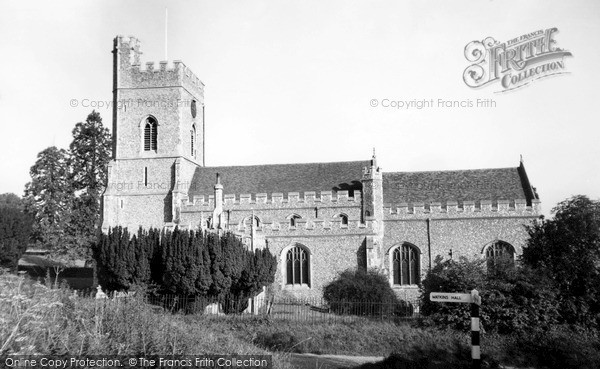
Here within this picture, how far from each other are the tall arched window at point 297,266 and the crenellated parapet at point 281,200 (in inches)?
122

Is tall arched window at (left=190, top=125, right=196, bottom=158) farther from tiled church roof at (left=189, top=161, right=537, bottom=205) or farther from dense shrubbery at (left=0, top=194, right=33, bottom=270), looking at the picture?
dense shrubbery at (left=0, top=194, right=33, bottom=270)

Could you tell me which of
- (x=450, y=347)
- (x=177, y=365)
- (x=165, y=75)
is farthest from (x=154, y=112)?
(x=177, y=365)

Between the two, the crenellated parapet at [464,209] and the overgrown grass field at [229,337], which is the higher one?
the crenellated parapet at [464,209]

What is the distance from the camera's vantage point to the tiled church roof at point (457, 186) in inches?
1227

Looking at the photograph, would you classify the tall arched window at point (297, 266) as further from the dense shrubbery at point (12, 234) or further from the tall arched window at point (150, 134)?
the dense shrubbery at point (12, 234)

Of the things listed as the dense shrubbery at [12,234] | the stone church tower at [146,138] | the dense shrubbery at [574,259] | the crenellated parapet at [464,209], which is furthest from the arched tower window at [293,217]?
the dense shrubbery at [12,234]

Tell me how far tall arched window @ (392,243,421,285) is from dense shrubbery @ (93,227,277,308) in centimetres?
925

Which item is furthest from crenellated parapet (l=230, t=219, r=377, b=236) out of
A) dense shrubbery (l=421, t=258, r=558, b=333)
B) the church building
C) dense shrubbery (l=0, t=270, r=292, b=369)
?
dense shrubbery (l=0, t=270, r=292, b=369)

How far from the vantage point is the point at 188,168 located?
35.5 metres

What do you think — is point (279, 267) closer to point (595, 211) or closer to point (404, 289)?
point (404, 289)

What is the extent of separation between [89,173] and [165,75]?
34.8 feet

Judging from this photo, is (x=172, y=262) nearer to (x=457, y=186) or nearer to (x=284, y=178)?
(x=284, y=178)

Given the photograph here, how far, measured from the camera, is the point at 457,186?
32.1 metres

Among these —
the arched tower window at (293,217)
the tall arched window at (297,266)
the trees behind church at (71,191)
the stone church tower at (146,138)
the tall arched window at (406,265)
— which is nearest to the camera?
the tall arched window at (297,266)
